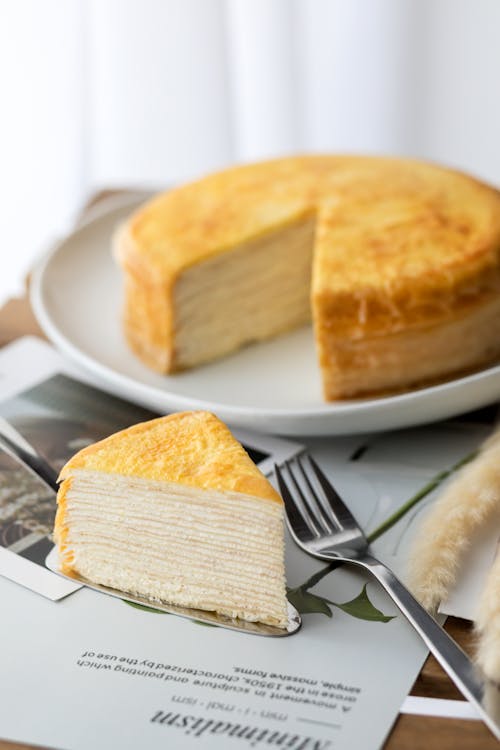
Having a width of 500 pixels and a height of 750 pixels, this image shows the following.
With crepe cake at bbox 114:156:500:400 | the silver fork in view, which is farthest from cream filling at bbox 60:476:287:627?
crepe cake at bbox 114:156:500:400

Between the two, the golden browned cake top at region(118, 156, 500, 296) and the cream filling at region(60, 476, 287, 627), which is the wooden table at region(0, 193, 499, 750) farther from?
the golden browned cake top at region(118, 156, 500, 296)

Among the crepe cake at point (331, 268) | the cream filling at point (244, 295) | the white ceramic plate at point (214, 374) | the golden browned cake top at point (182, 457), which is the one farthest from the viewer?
the cream filling at point (244, 295)

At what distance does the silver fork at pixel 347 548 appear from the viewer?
3.63 ft

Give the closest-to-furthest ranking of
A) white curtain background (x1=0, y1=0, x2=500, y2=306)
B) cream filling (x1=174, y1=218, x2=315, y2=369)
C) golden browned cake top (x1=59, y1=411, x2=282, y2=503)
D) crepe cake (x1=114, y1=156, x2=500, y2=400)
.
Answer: golden browned cake top (x1=59, y1=411, x2=282, y2=503) → crepe cake (x1=114, y1=156, x2=500, y2=400) → cream filling (x1=174, y1=218, x2=315, y2=369) → white curtain background (x1=0, y1=0, x2=500, y2=306)

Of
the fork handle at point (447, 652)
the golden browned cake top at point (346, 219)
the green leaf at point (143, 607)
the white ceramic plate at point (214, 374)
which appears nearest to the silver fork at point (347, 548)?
the fork handle at point (447, 652)

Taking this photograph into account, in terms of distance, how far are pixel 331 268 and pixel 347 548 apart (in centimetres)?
61

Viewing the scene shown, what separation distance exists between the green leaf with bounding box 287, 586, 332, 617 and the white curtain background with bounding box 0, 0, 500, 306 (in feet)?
Answer: 8.48

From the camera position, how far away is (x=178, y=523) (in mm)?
1262

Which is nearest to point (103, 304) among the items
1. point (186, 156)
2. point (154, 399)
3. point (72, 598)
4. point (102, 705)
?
point (154, 399)

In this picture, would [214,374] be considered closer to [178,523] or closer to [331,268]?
[331,268]

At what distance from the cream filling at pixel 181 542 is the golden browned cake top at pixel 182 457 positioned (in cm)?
1

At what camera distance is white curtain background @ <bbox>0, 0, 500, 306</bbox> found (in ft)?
12.0

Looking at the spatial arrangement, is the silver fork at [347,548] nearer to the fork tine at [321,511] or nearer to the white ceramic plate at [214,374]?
the fork tine at [321,511]

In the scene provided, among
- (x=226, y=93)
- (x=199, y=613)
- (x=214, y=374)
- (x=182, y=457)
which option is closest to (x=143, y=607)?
(x=199, y=613)
